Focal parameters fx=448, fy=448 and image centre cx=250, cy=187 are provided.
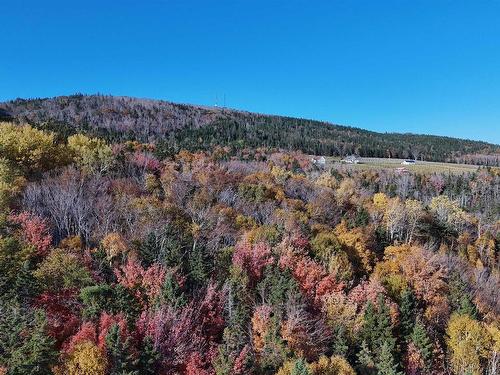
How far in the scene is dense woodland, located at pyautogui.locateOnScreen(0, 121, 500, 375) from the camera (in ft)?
125

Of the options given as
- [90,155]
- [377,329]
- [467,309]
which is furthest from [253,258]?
[90,155]

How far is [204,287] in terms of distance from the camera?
51000 mm

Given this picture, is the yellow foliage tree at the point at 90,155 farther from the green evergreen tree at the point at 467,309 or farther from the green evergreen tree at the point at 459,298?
the green evergreen tree at the point at 467,309

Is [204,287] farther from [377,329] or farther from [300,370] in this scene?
[300,370]

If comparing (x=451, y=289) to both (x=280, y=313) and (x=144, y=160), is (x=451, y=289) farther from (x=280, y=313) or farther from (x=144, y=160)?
(x=144, y=160)

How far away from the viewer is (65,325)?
3816 centimetres

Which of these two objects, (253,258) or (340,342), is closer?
(340,342)

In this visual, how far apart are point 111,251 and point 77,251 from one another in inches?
142

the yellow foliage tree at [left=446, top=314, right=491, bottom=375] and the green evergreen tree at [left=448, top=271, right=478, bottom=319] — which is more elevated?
the green evergreen tree at [left=448, top=271, right=478, bottom=319]

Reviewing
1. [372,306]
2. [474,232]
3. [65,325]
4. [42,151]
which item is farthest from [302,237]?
[474,232]

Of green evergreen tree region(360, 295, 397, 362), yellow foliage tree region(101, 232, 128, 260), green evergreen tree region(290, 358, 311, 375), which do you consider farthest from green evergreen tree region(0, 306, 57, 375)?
green evergreen tree region(360, 295, 397, 362)

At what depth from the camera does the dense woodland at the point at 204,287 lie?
125ft

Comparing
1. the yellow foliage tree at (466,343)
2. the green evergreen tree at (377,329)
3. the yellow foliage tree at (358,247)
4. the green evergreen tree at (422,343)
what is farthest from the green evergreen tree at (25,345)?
the yellow foliage tree at (358,247)

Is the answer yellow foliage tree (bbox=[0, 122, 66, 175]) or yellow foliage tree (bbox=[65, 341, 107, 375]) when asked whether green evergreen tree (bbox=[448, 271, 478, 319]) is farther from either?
yellow foliage tree (bbox=[0, 122, 66, 175])
